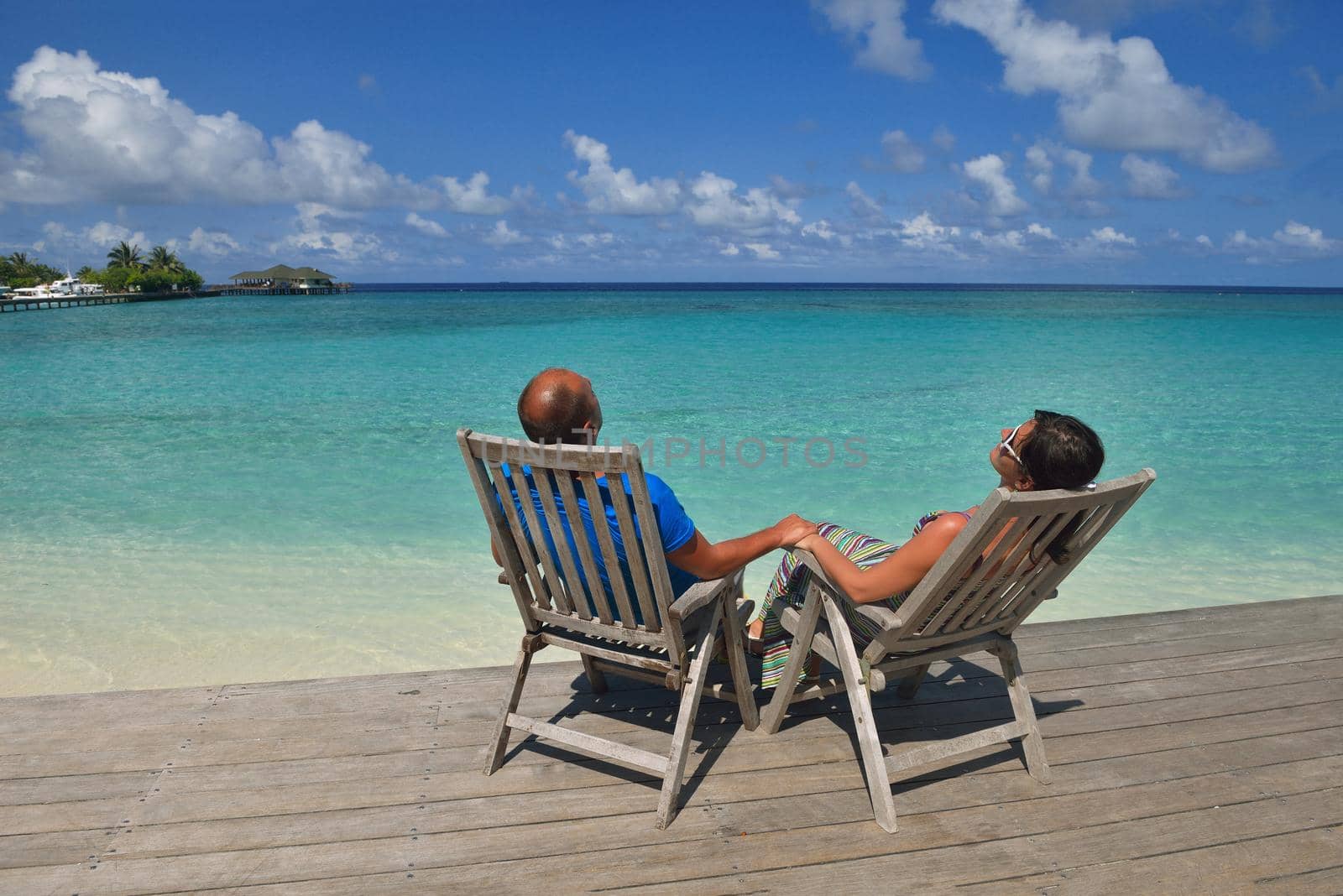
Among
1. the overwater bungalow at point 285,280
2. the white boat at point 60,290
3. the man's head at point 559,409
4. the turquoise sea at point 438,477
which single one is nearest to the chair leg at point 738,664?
the man's head at point 559,409

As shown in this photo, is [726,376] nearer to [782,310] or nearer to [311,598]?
[311,598]

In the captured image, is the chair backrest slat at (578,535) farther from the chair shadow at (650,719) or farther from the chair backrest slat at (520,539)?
the chair shadow at (650,719)

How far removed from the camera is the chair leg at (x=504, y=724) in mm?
2709

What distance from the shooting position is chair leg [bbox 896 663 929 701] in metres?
3.19

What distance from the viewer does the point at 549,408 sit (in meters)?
2.46

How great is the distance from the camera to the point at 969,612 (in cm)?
255

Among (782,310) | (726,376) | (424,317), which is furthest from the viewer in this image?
(782,310)

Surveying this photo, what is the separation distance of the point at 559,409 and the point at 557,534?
36 centimetres

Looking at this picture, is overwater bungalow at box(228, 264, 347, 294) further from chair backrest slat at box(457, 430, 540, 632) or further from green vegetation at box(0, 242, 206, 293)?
chair backrest slat at box(457, 430, 540, 632)

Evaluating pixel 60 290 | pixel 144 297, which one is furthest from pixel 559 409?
pixel 144 297

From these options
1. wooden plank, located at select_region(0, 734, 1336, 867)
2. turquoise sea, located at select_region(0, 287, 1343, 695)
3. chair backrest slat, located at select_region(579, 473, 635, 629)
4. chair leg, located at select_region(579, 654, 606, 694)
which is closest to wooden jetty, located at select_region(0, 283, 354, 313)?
turquoise sea, located at select_region(0, 287, 1343, 695)

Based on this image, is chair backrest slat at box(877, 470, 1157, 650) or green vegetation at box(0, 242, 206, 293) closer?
chair backrest slat at box(877, 470, 1157, 650)

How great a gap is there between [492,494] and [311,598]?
3.52 metres

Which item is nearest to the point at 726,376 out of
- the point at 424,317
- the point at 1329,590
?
the point at 1329,590
